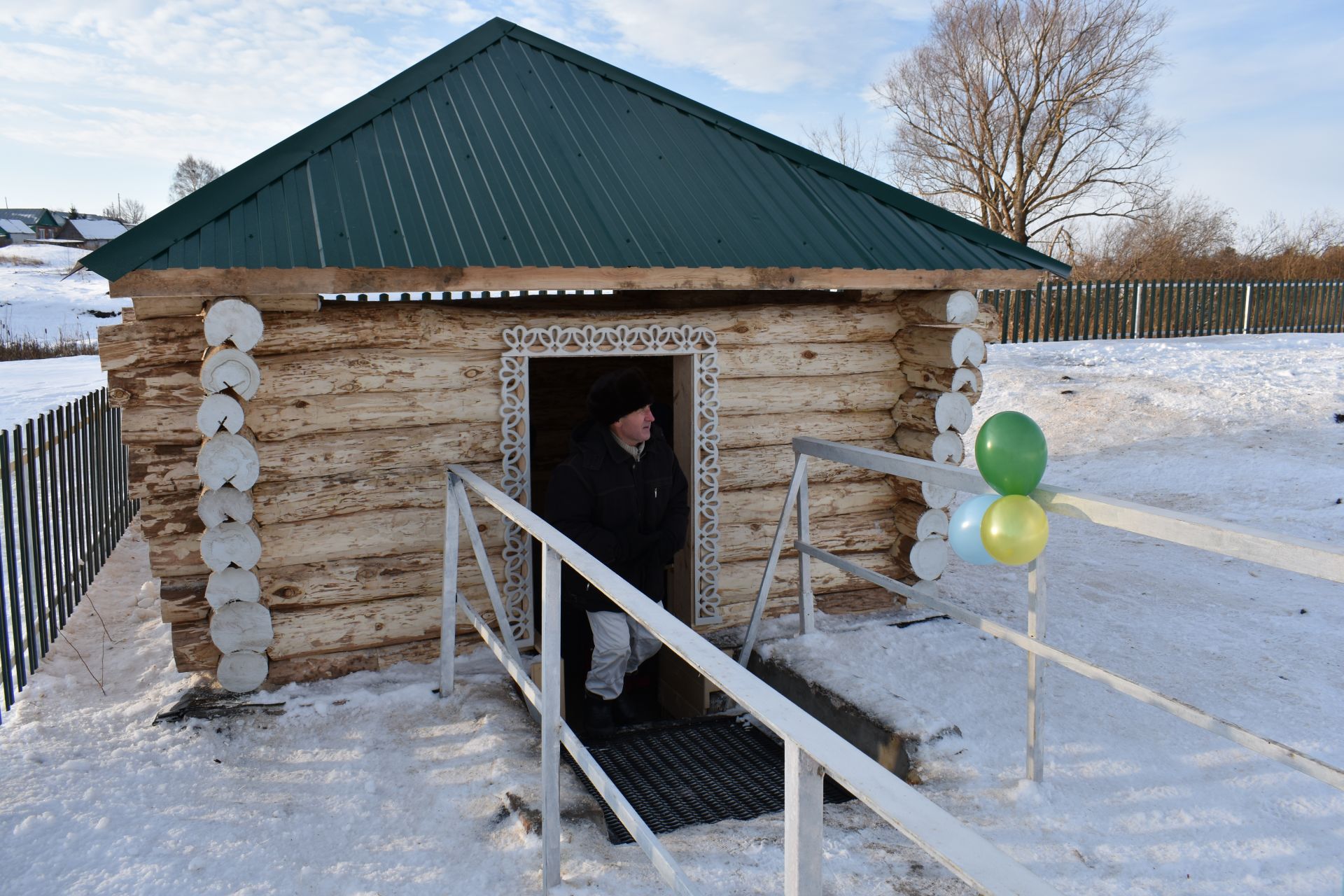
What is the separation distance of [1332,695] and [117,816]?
6122 millimetres

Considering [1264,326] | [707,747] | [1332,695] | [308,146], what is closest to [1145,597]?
[1332,695]

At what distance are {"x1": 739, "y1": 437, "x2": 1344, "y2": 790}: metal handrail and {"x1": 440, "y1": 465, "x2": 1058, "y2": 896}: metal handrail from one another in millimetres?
1341

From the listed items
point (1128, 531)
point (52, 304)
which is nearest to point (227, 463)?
point (1128, 531)

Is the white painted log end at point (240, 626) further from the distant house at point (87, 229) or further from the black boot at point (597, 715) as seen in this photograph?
the distant house at point (87, 229)

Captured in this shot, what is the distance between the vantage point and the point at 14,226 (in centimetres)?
7900

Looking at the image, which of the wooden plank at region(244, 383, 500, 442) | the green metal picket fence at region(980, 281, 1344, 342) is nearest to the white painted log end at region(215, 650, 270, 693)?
the wooden plank at region(244, 383, 500, 442)

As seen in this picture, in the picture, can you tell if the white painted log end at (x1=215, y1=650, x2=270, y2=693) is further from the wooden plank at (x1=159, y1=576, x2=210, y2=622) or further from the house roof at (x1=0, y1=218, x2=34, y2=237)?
the house roof at (x1=0, y1=218, x2=34, y2=237)

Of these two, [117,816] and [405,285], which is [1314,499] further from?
[117,816]

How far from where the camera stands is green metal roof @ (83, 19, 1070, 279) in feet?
16.0

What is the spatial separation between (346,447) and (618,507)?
62.8 inches

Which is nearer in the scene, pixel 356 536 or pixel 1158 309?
pixel 356 536

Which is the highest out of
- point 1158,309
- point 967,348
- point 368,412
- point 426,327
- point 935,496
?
point 1158,309

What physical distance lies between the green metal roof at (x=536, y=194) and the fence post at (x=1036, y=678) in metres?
2.40

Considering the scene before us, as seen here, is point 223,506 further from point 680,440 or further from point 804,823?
point 804,823
